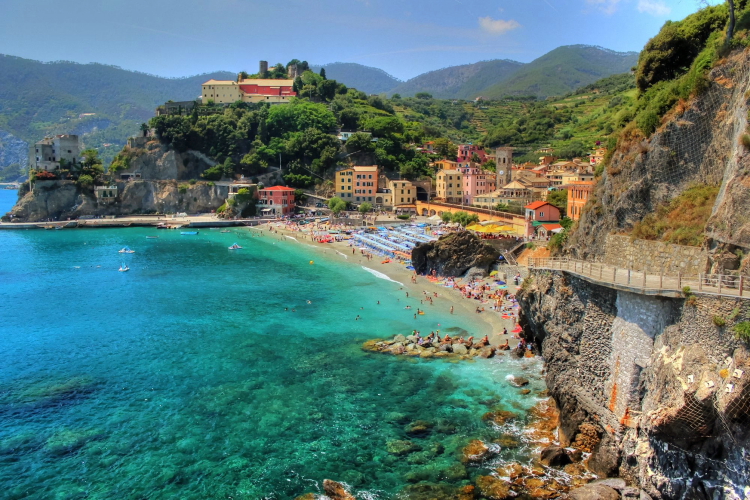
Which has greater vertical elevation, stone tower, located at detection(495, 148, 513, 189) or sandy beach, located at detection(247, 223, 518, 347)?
stone tower, located at detection(495, 148, 513, 189)

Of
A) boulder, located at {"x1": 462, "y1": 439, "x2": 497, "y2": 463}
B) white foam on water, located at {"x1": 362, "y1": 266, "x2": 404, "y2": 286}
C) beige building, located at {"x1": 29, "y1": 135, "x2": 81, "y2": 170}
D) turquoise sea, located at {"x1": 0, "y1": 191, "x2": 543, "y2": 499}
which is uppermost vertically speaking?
beige building, located at {"x1": 29, "y1": 135, "x2": 81, "y2": 170}

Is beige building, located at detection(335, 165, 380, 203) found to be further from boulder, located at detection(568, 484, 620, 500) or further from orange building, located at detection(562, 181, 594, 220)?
boulder, located at detection(568, 484, 620, 500)

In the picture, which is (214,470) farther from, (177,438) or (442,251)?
(442,251)

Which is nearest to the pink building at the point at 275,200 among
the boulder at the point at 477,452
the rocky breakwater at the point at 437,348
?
the rocky breakwater at the point at 437,348

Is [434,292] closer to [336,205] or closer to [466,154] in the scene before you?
[336,205]

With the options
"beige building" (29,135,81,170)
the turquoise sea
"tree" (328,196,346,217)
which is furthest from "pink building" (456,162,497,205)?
"beige building" (29,135,81,170)

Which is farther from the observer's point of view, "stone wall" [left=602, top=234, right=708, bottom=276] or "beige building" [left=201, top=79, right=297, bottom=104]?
"beige building" [left=201, top=79, right=297, bottom=104]

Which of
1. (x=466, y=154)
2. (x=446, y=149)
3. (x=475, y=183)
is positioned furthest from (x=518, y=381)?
(x=446, y=149)
